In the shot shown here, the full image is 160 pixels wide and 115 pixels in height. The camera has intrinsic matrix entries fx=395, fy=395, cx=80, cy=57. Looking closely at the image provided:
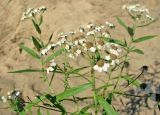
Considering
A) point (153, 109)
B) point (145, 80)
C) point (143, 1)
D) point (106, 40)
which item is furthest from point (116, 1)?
point (106, 40)

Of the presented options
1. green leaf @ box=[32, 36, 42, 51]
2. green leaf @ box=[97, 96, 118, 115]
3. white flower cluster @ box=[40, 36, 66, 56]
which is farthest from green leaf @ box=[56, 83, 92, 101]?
green leaf @ box=[32, 36, 42, 51]

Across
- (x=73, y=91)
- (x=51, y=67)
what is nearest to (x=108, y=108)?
(x=73, y=91)

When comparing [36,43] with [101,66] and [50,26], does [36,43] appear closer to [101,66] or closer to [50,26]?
[101,66]

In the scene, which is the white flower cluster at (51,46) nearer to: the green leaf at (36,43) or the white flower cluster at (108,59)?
the green leaf at (36,43)

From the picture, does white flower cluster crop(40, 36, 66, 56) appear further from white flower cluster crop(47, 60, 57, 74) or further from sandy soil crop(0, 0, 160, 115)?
sandy soil crop(0, 0, 160, 115)

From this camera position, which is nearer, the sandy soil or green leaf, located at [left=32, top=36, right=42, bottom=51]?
green leaf, located at [left=32, top=36, right=42, bottom=51]

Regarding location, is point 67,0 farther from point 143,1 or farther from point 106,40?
point 106,40

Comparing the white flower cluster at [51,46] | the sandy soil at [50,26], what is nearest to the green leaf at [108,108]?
the white flower cluster at [51,46]

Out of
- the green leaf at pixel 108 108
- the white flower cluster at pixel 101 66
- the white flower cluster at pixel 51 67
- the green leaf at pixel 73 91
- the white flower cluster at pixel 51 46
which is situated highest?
the white flower cluster at pixel 51 46

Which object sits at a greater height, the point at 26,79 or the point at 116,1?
the point at 116,1
